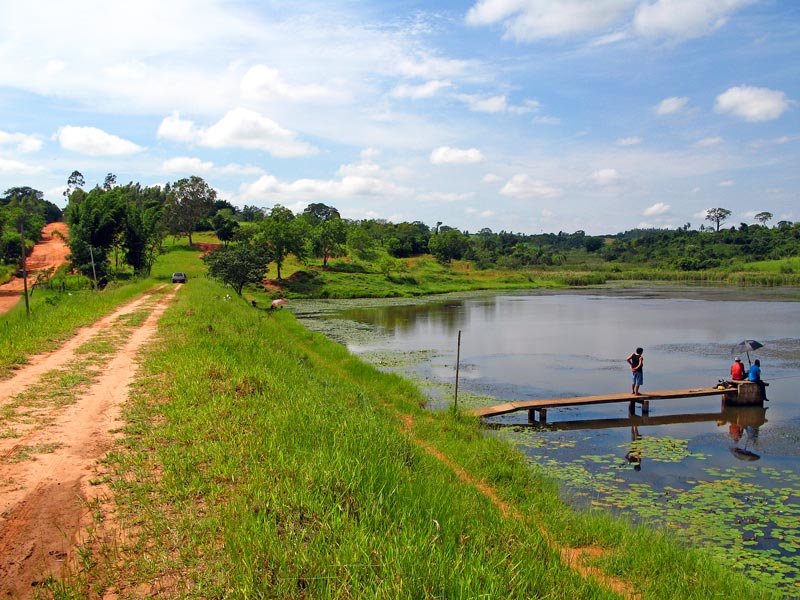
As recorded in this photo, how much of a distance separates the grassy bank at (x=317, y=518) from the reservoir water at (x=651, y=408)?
1891mm

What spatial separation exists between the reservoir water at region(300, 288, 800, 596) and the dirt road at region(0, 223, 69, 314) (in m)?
18.3

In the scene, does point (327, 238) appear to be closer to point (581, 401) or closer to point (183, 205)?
point (183, 205)

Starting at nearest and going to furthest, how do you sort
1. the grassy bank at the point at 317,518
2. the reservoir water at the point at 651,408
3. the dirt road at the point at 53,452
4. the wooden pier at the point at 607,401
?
1. the grassy bank at the point at 317,518
2. the dirt road at the point at 53,452
3. the reservoir water at the point at 651,408
4. the wooden pier at the point at 607,401

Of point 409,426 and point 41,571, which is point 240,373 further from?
point 41,571

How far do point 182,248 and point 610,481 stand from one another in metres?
71.4

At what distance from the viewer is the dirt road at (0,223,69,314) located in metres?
36.6

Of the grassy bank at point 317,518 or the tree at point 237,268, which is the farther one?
the tree at point 237,268

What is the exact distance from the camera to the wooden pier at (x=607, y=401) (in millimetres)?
16172

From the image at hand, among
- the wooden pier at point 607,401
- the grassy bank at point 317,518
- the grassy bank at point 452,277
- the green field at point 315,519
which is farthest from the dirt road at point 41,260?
the grassy bank at point 317,518

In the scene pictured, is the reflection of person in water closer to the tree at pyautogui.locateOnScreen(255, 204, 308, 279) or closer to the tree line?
the tree line

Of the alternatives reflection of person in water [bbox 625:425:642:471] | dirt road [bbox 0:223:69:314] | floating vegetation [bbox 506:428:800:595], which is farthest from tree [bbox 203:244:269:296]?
reflection of person in water [bbox 625:425:642:471]

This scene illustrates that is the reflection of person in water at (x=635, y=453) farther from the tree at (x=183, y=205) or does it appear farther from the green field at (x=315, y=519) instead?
the tree at (x=183, y=205)

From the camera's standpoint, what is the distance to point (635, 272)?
95688 millimetres

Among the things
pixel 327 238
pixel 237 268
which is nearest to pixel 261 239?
pixel 327 238
